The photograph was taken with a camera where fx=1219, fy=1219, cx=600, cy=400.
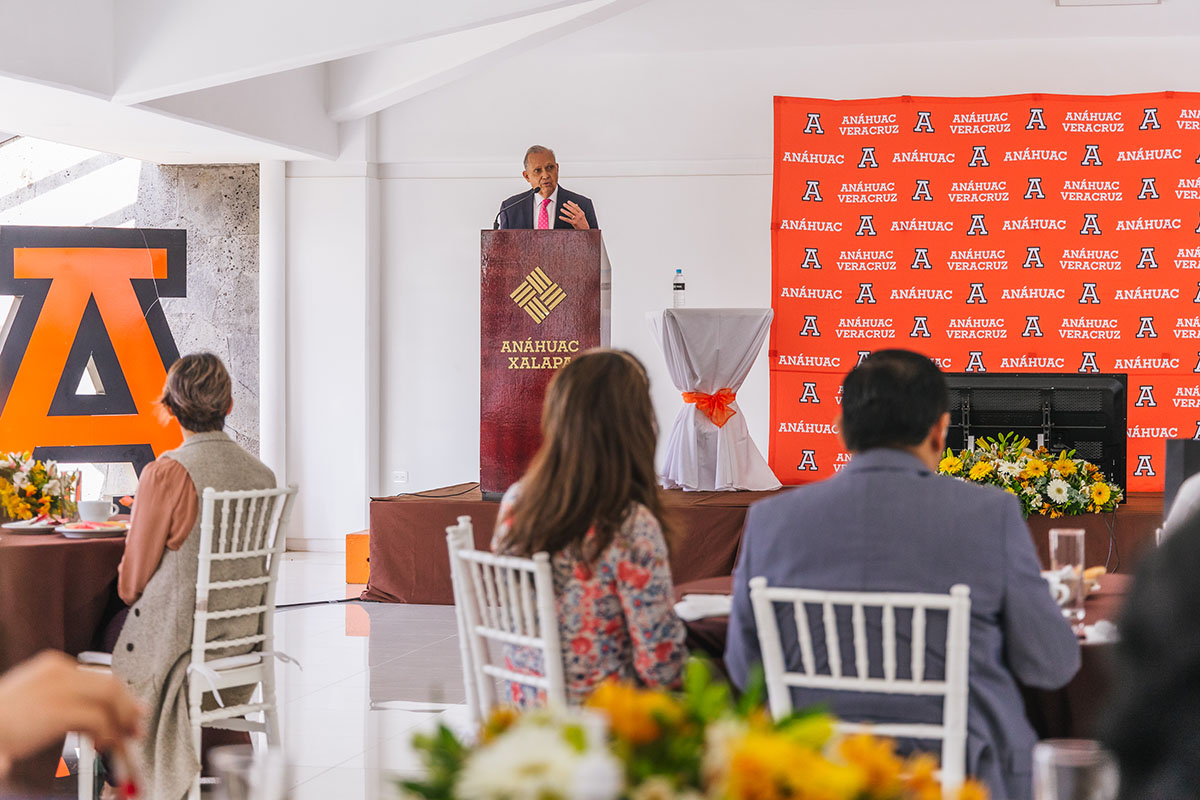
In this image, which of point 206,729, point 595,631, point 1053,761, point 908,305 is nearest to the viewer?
point 1053,761

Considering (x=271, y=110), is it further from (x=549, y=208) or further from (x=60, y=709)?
(x=60, y=709)

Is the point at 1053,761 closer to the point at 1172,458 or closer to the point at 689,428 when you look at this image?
the point at 1172,458

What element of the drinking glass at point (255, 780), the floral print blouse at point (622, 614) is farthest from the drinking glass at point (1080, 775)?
the floral print blouse at point (622, 614)

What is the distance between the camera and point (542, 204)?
612 cm

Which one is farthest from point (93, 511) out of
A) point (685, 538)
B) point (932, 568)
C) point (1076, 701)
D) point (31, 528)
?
point (1076, 701)

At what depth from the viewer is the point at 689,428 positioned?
263 inches

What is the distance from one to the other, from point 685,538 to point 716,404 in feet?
3.64

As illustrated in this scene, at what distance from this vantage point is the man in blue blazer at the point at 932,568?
207 centimetres

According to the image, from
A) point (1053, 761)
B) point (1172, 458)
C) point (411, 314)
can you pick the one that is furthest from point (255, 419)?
point (1053, 761)

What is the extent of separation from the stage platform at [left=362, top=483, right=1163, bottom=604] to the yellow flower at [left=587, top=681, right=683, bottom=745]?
5.04m

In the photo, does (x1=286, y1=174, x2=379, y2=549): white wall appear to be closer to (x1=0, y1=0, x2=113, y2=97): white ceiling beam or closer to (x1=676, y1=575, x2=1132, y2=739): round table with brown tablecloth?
(x1=0, y1=0, x2=113, y2=97): white ceiling beam

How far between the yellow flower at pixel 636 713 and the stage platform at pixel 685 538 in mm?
5039

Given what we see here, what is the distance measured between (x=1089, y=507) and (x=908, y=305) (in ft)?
9.62

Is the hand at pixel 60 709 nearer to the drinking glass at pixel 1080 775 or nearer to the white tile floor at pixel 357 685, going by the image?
the drinking glass at pixel 1080 775
